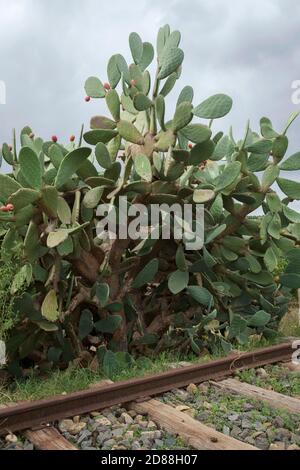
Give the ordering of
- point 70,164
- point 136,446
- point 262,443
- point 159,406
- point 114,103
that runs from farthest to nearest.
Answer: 1. point 114,103
2. point 70,164
3. point 159,406
4. point 262,443
5. point 136,446

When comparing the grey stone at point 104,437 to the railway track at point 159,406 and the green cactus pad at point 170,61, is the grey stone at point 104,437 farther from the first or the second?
the green cactus pad at point 170,61

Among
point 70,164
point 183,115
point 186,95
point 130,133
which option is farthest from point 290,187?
point 70,164

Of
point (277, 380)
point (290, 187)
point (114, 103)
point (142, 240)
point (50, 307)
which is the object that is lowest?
point (277, 380)

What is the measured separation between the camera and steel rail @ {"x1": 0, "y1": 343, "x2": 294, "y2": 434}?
2721 millimetres

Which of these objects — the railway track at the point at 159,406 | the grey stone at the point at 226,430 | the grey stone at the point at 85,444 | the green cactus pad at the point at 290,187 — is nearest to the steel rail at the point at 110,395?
the railway track at the point at 159,406

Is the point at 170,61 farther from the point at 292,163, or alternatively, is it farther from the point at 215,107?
the point at 292,163

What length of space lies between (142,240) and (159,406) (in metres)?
1.25

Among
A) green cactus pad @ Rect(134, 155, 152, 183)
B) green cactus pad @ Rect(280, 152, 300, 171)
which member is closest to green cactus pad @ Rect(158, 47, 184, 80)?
green cactus pad @ Rect(134, 155, 152, 183)

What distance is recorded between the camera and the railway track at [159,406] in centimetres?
258

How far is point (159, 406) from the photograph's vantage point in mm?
3002

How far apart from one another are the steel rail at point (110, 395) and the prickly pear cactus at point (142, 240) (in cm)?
44

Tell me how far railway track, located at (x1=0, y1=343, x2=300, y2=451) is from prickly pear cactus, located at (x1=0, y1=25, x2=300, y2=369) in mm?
507

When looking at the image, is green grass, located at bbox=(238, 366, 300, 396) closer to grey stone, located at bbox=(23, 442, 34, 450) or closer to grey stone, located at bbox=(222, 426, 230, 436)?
grey stone, located at bbox=(222, 426, 230, 436)
